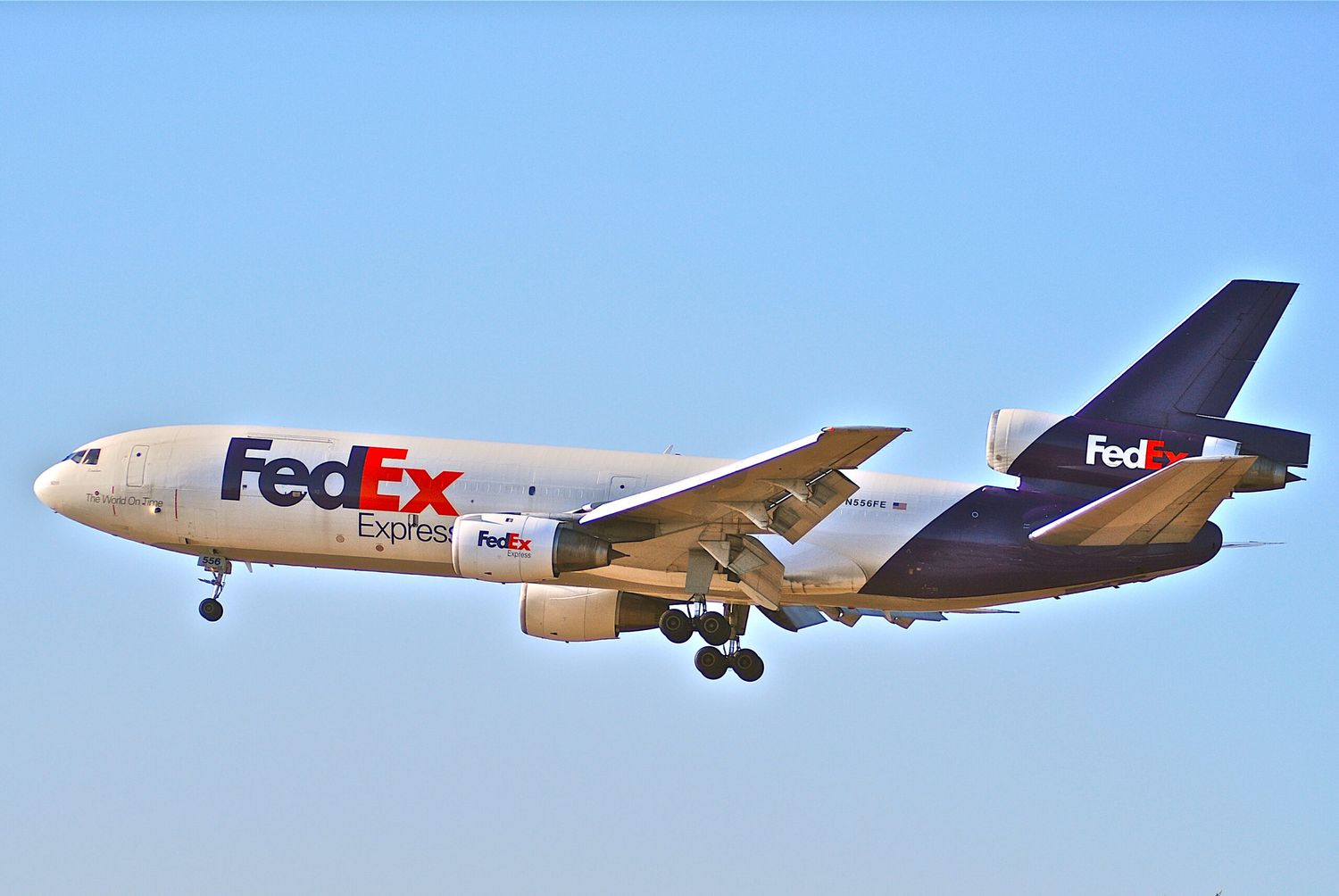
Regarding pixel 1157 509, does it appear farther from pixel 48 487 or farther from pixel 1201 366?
pixel 48 487

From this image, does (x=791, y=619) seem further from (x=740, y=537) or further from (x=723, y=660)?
(x=740, y=537)

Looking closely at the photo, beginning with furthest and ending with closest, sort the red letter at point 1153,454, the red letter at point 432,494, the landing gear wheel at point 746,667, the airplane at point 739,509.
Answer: the landing gear wheel at point 746,667, the red letter at point 432,494, the red letter at point 1153,454, the airplane at point 739,509

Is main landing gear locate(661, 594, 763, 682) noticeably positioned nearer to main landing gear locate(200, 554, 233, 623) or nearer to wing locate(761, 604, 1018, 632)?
wing locate(761, 604, 1018, 632)

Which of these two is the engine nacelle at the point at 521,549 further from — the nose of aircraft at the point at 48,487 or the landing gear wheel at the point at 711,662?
the nose of aircraft at the point at 48,487

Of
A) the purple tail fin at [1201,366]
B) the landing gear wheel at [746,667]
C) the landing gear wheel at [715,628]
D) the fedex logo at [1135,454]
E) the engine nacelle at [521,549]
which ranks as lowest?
the landing gear wheel at [746,667]

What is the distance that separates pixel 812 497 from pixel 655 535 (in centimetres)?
425

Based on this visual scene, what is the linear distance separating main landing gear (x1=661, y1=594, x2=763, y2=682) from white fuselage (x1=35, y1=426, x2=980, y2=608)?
0.59 meters

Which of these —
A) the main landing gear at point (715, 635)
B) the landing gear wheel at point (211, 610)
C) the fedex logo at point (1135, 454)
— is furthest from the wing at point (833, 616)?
the landing gear wheel at point (211, 610)

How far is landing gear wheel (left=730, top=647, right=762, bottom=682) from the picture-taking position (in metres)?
40.7

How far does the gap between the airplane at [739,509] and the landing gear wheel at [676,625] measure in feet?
0.13

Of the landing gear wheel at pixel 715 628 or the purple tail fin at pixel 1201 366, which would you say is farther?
the landing gear wheel at pixel 715 628

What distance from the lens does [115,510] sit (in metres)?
41.5

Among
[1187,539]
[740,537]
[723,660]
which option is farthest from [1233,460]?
[723,660]

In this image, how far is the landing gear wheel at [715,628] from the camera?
131 feet
